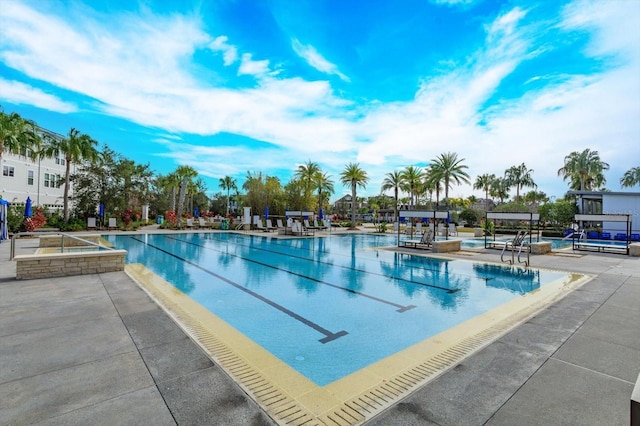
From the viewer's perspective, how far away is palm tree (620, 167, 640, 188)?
6281cm

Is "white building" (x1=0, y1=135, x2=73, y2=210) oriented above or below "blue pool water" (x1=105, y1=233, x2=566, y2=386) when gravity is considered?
above

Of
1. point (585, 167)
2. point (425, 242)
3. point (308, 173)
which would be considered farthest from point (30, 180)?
point (585, 167)

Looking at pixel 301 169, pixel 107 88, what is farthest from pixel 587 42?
pixel 301 169

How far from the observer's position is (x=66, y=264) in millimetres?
7246

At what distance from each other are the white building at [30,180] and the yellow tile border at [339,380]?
31.8 m

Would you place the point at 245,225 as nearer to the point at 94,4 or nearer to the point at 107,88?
the point at 107,88

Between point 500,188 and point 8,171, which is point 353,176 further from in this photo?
point 500,188

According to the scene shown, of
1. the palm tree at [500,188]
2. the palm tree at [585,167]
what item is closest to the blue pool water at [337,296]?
the palm tree at [585,167]

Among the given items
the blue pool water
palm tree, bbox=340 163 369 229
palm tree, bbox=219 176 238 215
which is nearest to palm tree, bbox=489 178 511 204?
palm tree, bbox=340 163 369 229

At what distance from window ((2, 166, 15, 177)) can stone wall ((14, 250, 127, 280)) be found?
108 ft

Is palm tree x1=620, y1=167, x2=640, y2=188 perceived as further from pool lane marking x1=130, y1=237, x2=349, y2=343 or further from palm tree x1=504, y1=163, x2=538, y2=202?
pool lane marking x1=130, y1=237, x2=349, y2=343

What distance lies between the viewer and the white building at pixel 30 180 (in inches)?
1169

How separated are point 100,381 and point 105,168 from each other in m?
27.2

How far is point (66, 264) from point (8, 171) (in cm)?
3375
